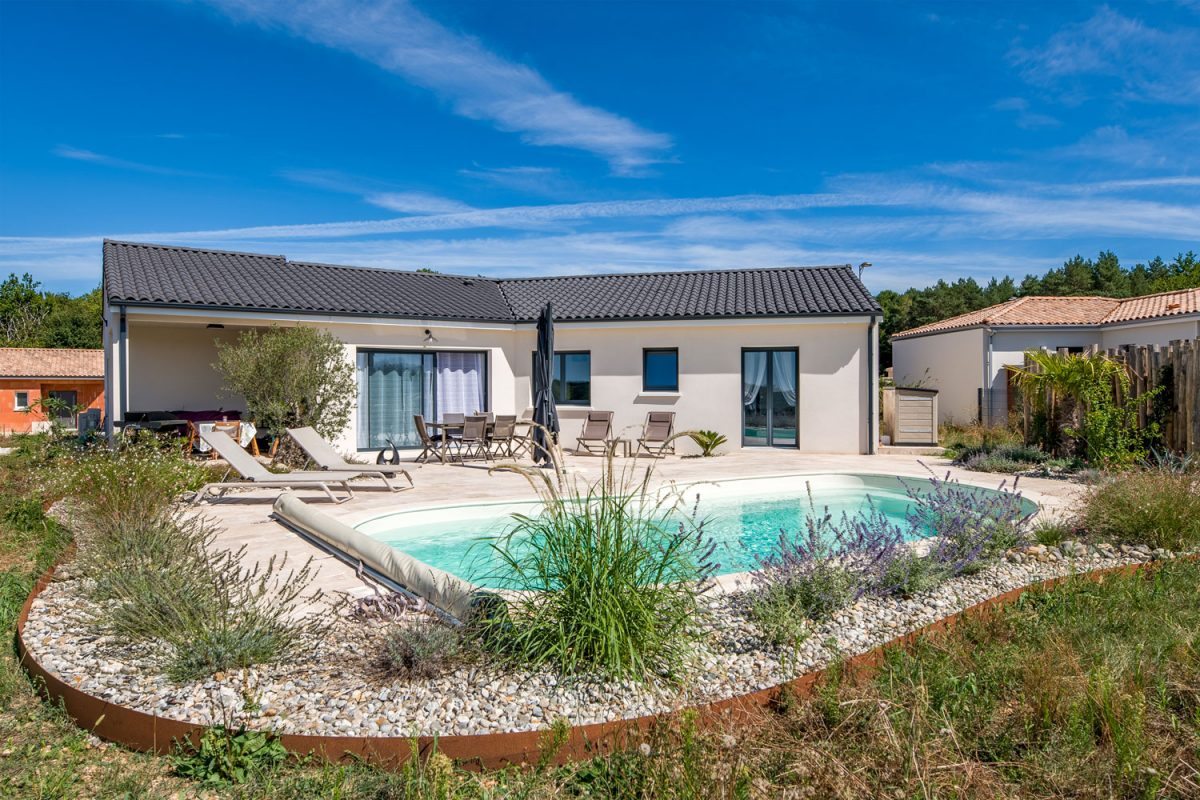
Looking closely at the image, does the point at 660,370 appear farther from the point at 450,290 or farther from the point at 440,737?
the point at 440,737

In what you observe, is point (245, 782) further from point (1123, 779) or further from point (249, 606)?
point (1123, 779)

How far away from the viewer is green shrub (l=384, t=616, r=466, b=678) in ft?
12.0

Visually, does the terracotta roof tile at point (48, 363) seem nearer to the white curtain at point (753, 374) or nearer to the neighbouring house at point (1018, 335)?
the white curtain at point (753, 374)

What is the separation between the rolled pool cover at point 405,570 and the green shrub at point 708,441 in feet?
29.8

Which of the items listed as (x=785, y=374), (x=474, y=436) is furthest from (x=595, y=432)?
(x=785, y=374)

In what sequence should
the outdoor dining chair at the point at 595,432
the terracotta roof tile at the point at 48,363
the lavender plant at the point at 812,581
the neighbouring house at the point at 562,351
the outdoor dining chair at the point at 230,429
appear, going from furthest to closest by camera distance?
1. the terracotta roof tile at the point at 48,363
2. the outdoor dining chair at the point at 595,432
3. the neighbouring house at the point at 562,351
4. the outdoor dining chair at the point at 230,429
5. the lavender plant at the point at 812,581

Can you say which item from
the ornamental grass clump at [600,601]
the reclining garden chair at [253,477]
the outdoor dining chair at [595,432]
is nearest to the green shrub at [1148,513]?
the ornamental grass clump at [600,601]

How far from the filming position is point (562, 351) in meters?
17.2

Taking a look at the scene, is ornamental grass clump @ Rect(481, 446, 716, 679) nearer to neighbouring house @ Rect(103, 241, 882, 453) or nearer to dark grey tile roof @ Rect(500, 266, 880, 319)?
neighbouring house @ Rect(103, 241, 882, 453)

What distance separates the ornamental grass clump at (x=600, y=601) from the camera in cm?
370

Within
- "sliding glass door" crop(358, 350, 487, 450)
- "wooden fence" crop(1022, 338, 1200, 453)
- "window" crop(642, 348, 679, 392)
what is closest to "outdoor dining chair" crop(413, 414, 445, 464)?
"sliding glass door" crop(358, 350, 487, 450)

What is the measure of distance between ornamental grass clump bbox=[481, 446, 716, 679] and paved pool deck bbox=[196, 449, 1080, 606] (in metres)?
0.52

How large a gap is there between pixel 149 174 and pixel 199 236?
519 cm

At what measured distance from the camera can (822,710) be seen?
11.0ft
